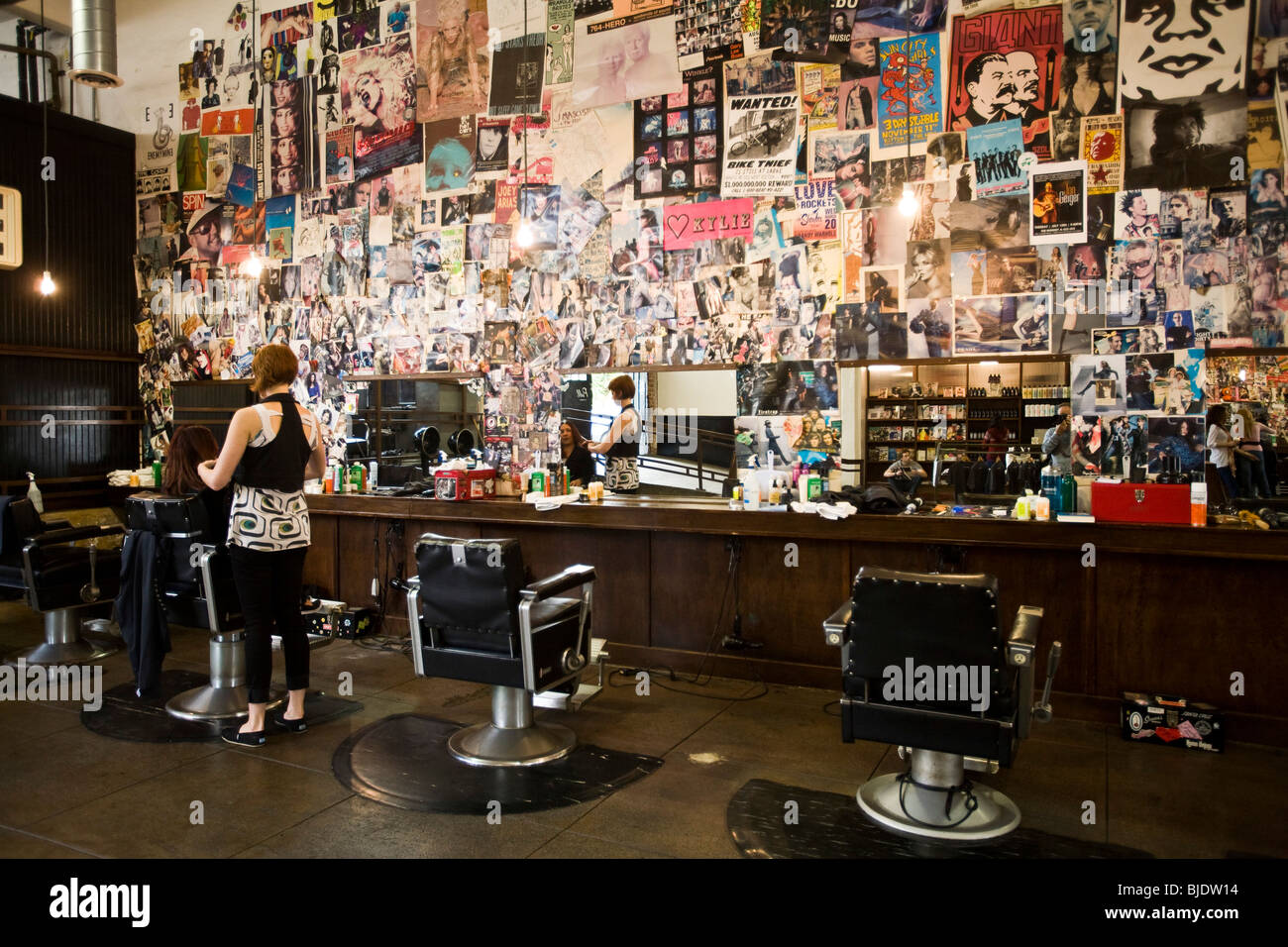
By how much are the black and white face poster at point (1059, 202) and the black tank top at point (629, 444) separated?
7.32ft

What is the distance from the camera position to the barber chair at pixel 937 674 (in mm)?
2490

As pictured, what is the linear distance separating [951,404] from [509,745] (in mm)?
4102

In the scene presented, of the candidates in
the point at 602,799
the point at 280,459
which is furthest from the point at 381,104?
the point at 602,799

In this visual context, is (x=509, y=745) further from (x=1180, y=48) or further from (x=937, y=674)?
(x=1180, y=48)

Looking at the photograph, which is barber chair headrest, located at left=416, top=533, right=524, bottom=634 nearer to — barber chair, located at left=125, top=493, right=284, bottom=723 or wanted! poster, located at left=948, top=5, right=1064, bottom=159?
barber chair, located at left=125, top=493, right=284, bottom=723

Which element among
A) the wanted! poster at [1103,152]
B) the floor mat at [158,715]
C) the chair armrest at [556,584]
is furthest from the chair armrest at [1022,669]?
the floor mat at [158,715]

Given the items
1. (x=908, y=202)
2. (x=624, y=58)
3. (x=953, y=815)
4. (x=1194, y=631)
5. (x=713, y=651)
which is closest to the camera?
(x=953, y=815)

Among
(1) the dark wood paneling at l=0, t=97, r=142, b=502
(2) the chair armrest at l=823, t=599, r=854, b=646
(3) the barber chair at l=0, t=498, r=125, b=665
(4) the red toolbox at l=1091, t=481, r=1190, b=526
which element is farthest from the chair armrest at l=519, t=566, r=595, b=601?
(1) the dark wood paneling at l=0, t=97, r=142, b=502

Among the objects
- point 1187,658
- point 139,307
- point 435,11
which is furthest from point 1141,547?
point 139,307

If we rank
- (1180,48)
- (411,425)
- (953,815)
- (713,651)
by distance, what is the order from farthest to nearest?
(411,425)
(713,651)
(1180,48)
(953,815)

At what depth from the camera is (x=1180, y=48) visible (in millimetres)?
3801

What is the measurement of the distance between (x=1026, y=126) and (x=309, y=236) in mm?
4586

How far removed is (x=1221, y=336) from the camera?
12.3 ft

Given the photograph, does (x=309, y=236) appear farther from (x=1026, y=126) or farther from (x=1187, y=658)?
(x=1187, y=658)
